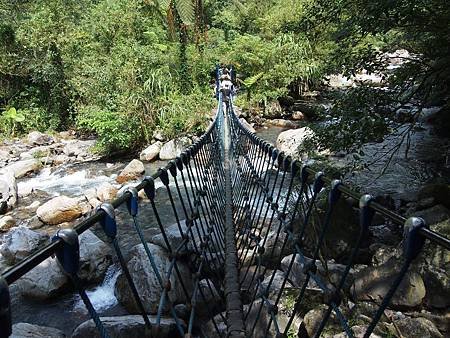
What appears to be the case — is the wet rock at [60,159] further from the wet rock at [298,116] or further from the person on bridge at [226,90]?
the wet rock at [298,116]

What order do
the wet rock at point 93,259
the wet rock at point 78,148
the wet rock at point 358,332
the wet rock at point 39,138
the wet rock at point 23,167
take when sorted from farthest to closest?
the wet rock at point 39,138 < the wet rock at point 78,148 < the wet rock at point 23,167 < the wet rock at point 93,259 < the wet rock at point 358,332

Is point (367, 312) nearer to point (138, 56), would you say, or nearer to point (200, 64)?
point (138, 56)

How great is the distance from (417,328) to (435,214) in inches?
49.2

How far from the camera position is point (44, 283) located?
274 centimetres

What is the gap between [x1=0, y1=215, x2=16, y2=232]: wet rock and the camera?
419 centimetres

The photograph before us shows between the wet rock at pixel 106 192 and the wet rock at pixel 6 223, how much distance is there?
3.23ft

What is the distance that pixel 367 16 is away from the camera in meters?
2.48

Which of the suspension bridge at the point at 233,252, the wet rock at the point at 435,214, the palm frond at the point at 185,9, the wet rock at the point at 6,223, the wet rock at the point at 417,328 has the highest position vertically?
the palm frond at the point at 185,9

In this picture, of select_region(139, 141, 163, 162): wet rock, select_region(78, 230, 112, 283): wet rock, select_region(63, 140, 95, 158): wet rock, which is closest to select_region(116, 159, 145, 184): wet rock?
select_region(139, 141, 163, 162): wet rock

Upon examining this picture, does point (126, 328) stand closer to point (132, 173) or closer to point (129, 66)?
point (132, 173)

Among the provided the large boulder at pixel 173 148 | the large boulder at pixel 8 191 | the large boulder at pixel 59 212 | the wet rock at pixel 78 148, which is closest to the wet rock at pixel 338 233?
the large boulder at pixel 59 212

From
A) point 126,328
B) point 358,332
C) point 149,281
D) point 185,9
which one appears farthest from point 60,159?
point 358,332

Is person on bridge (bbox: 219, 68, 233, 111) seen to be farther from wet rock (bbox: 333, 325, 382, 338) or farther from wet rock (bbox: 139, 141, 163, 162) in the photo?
wet rock (bbox: 333, 325, 382, 338)

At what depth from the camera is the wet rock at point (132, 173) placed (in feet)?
17.7
